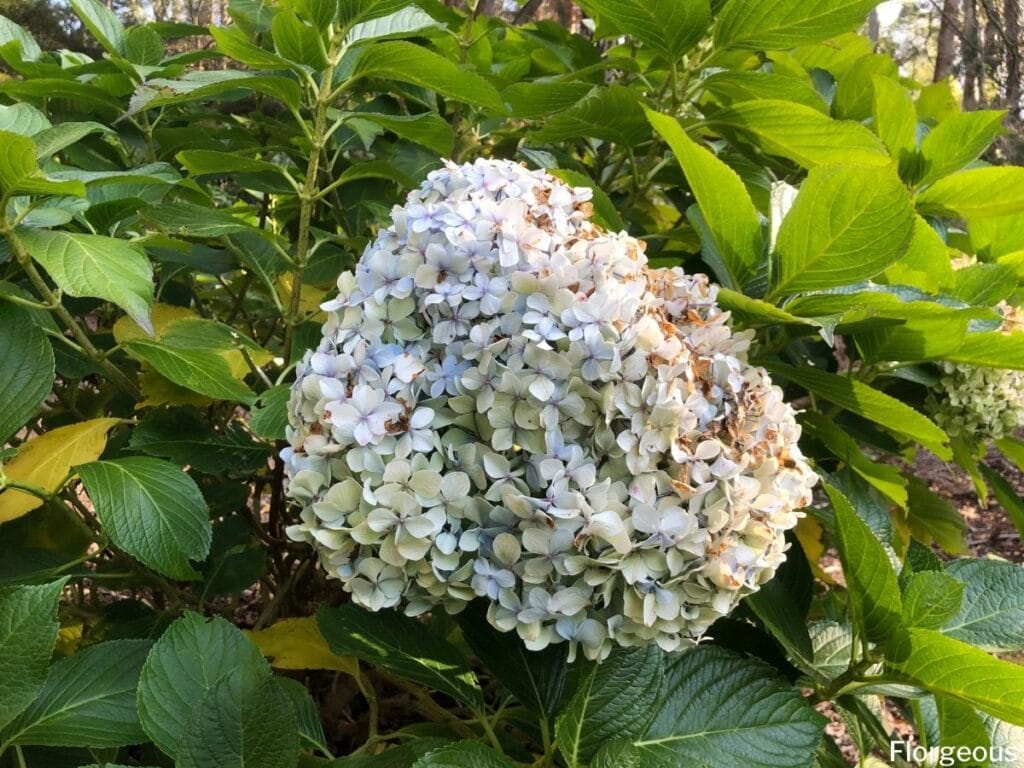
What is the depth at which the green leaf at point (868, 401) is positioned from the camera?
96 cm

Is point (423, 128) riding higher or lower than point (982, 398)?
higher

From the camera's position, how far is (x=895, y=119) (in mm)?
1334

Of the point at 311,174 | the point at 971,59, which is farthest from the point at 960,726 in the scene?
the point at 971,59

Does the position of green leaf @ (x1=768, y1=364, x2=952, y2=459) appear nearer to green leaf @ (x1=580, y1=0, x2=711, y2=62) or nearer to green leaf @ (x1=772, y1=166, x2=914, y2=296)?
green leaf @ (x1=772, y1=166, x2=914, y2=296)

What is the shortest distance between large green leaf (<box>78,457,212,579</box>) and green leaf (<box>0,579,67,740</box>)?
104 mm

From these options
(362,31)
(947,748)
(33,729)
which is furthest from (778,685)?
(362,31)

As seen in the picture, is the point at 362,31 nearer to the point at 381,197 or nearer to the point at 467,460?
the point at 381,197

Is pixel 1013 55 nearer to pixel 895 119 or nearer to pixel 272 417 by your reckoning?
pixel 895 119

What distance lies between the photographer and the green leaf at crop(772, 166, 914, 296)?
0.84m

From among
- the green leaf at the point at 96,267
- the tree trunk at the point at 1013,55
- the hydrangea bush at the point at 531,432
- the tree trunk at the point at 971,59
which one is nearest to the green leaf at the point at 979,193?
the hydrangea bush at the point at 531,432

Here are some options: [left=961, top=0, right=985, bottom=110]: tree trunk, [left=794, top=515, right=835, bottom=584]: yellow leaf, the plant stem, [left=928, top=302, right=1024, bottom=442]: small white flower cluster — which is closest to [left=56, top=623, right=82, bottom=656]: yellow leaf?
the plant stem

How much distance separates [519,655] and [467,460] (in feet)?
0.81

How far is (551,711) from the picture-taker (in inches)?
33.3

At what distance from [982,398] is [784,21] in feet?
2.21
